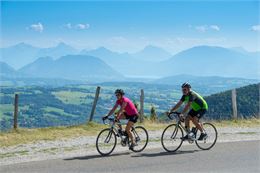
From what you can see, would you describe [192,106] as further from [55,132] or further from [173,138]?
[55,132]

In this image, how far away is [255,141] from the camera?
1491 centimetres

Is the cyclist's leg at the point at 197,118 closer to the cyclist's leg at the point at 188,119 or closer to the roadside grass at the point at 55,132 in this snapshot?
the cyclist's leg at the point at 188,119

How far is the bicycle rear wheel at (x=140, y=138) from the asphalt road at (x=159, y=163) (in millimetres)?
368

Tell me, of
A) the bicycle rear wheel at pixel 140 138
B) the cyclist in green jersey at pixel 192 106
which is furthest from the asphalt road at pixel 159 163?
the cyclist in green jersey at pixel 192 106

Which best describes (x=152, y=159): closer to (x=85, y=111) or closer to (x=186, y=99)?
(x=186, y=99)

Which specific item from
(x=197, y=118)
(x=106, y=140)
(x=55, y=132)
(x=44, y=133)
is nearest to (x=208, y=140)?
(x=197, y=118)

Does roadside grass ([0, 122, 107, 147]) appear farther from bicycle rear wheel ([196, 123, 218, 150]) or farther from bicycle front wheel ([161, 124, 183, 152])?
bicycle rear wheel ([196, 123, 218, 150])

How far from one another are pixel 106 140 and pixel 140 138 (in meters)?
1.27

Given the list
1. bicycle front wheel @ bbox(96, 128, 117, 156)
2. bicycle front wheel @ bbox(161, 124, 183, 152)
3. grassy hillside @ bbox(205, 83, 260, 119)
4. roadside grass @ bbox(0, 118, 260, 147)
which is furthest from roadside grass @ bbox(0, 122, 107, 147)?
grassy hillside @ bbox(205, 83, 260, 119)

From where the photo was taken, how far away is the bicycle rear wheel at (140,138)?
13000mm

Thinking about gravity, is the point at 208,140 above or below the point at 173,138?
below

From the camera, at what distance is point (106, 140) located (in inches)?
496

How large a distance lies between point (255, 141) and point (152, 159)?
17.9 feet

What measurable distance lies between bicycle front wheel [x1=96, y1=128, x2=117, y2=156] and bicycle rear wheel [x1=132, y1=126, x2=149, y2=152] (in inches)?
32.5
